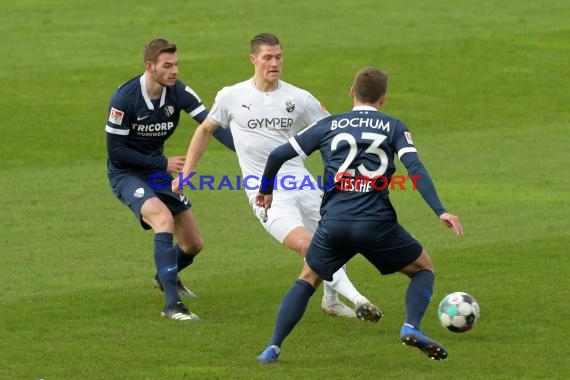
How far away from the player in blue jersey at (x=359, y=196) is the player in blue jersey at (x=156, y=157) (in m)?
1.90

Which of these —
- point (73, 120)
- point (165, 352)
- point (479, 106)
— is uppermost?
point (479, 106)

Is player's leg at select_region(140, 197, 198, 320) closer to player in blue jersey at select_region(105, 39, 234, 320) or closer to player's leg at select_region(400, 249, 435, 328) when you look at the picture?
player in blue jersey at select_region(105, 39, 234, 320)

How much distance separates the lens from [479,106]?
2350cm

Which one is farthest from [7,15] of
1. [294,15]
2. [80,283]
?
[80,283]

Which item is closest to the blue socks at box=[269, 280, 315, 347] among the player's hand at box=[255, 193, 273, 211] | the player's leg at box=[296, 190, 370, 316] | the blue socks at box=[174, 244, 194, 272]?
the player's hand at box=[255, 193, 273, 211]

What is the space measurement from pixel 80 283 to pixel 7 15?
753 inches

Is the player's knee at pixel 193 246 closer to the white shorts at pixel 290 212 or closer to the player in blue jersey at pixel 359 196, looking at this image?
the white shorts at pixel 290 212

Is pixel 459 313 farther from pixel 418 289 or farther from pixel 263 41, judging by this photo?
pixel 263 41

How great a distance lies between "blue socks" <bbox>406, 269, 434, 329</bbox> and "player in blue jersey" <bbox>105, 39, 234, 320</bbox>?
7.56 feet

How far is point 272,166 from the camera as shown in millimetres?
10266

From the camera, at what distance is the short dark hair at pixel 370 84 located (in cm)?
1006

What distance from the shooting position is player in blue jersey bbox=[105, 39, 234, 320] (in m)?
12.1

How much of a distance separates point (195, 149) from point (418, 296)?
9.35ft

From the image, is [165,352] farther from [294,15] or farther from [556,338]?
[294,15]
